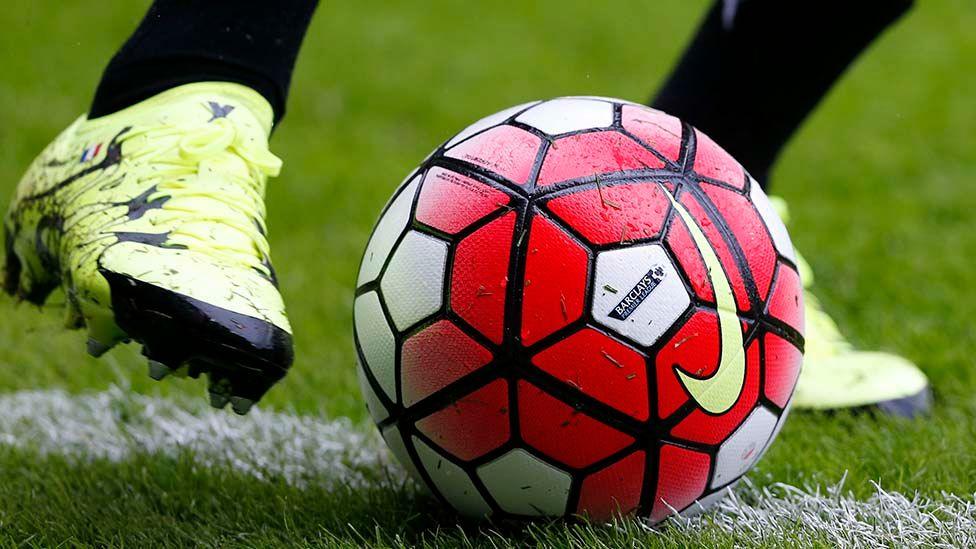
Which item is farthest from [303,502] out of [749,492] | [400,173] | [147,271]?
[400,173]

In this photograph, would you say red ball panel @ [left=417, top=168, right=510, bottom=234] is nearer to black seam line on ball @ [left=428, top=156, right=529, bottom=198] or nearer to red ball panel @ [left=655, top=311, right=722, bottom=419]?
black seam line on ball @ [left=428, top=156, right=529, bottom=198]

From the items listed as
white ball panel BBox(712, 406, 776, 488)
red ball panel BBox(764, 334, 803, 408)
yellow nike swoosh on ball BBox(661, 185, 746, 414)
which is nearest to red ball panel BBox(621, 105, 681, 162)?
yellow nike swoosh on ball BBox(661, 185, 746, 414)

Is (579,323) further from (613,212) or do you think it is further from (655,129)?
(655,129)

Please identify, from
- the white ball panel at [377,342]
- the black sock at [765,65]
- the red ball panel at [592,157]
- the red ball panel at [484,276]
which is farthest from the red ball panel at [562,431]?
the black sock at [765,65]

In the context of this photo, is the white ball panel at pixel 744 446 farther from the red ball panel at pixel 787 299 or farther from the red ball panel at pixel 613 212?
the red ball panel at pixel 613 212

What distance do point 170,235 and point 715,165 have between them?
0.92 meters

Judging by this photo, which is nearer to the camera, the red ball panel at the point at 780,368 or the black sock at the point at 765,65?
the red ball panel at the point at 780,368

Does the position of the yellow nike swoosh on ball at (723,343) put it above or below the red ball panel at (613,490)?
above

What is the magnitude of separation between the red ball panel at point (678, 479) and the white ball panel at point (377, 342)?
1.48ft

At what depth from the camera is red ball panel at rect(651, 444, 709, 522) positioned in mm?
1615

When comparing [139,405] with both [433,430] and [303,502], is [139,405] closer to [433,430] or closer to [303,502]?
[303,502]

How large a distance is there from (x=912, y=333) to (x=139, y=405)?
2.23m

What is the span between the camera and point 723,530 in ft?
5.49

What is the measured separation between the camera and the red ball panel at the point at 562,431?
1.54 m
